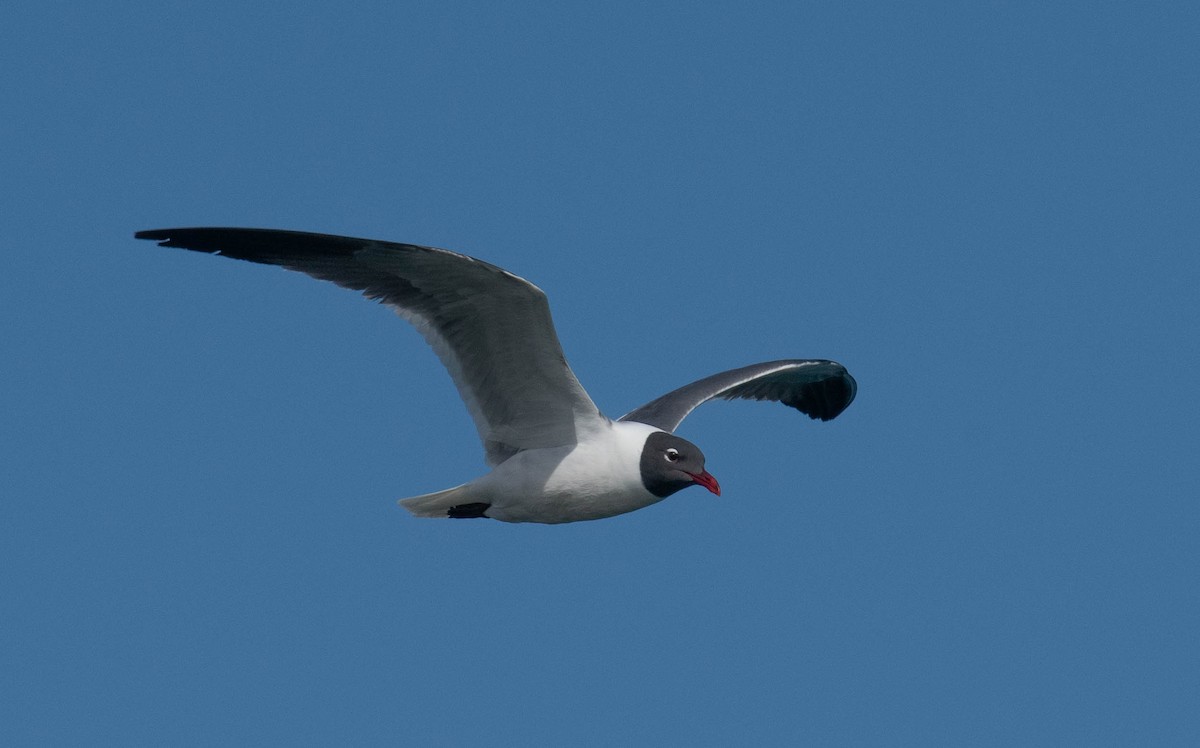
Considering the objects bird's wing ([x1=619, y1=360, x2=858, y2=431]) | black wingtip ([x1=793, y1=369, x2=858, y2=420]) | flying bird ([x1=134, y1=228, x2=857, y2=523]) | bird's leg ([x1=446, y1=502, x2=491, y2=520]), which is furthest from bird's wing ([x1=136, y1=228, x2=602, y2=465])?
black wingtip ([x1=793, y1=369, x2=858, y2=420])

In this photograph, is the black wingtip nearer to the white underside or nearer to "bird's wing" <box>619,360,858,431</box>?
"bird's wing" <box>619,360,858,431</box>

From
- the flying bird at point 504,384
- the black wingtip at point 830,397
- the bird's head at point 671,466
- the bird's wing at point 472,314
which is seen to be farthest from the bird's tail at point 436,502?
the black wingtip at point 830,397

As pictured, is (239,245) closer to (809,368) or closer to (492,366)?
(492,366)

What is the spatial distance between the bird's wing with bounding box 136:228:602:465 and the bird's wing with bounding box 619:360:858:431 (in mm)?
1706

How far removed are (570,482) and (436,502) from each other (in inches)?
43.8

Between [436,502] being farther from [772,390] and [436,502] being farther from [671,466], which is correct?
[772,390]

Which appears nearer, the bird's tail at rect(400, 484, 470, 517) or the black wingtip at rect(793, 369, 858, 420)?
the bird's tail at rect(400, 484, 470, 517)

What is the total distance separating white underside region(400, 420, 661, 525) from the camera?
10.1 meters

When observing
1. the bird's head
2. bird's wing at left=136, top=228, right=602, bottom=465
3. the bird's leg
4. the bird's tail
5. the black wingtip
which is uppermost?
the black wingtip

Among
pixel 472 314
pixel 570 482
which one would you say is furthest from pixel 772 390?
pixel 472 314

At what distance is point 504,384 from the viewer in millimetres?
10062

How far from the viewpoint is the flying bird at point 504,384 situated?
30.3 ft

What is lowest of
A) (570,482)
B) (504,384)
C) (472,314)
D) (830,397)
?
(570,482)

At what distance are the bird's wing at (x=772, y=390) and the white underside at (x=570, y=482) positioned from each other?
1.37m
